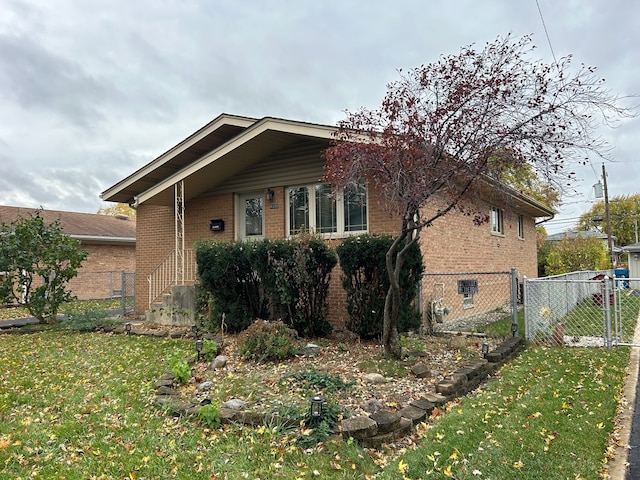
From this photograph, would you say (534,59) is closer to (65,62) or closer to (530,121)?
(530,121)

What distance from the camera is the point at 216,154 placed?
9.26 metres

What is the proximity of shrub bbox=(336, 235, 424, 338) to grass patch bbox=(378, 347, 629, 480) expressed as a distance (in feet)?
6.43

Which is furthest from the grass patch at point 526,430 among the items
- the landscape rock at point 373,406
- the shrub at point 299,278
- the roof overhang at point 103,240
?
the roof overhang at point 103,240

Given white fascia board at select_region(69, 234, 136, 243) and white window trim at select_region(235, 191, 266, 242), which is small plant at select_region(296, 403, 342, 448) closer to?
white window trim at select_region(235, 191, 266, 242)

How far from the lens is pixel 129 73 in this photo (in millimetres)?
13250

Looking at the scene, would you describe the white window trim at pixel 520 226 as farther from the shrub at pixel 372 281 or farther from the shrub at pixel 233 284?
the shrub at pixel 233 284

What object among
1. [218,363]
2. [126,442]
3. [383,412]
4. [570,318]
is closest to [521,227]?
[570,318]

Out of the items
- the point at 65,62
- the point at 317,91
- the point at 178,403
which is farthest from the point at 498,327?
the point at 65,62

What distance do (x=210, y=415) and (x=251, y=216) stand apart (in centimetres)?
735

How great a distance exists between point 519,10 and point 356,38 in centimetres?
428

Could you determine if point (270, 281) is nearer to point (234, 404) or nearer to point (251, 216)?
point (234, 404)

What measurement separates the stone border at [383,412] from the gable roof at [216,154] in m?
4.19

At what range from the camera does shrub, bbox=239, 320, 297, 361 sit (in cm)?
591

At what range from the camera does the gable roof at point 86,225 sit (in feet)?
63.0
